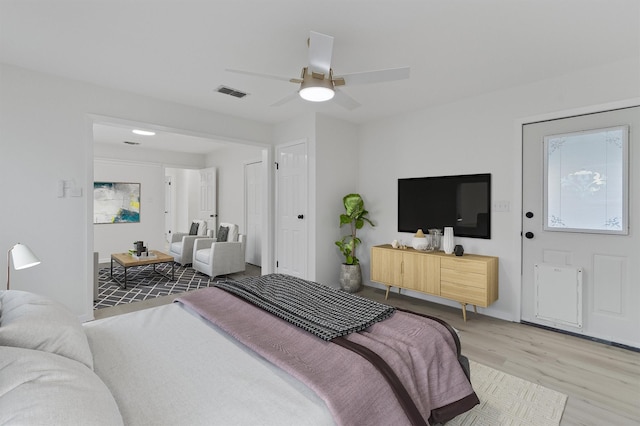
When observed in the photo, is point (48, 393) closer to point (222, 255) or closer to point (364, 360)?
point (364, 360)

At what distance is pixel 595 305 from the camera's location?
289 cm

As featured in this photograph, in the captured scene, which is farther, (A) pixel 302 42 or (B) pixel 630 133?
(B) pixel 630 133

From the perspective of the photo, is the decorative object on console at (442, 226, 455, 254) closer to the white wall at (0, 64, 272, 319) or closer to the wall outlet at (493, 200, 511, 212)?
the wall outlet at (493, 200, 511, 212)

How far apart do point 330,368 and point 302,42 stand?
230 centimetres

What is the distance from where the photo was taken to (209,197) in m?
7.48

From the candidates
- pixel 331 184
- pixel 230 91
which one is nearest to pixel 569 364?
pixel 331 184

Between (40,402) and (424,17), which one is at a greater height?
(424,17)

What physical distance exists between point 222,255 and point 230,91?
2.74m

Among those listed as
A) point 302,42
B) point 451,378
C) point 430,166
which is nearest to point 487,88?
point 430,166

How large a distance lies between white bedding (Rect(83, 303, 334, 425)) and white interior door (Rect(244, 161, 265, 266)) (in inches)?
180

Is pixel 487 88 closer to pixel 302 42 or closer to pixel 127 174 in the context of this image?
pixel 302 42

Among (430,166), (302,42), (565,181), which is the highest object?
(302,42)

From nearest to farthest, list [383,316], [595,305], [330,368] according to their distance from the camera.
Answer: [330,368], [383,316], [595,305]

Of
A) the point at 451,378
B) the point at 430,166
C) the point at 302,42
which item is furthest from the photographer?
the point at 430,166
